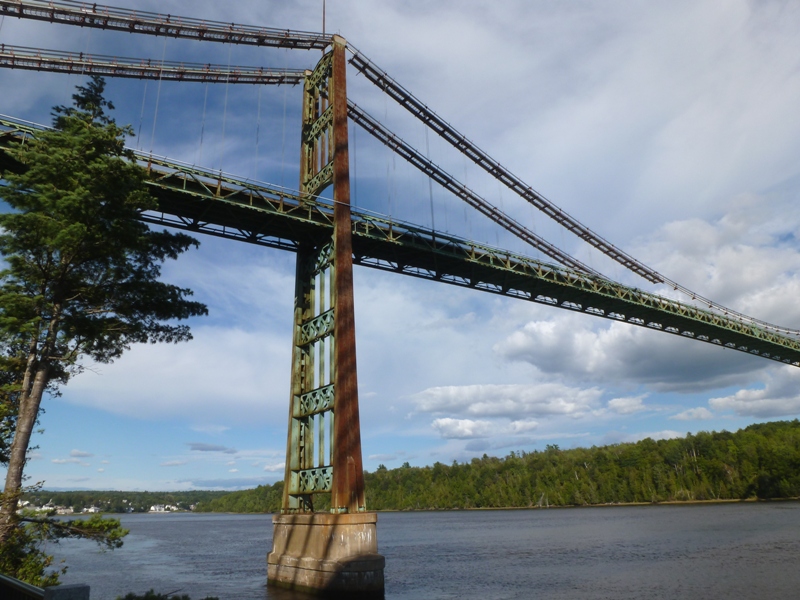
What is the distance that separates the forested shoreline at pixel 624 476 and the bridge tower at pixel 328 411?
65.1m

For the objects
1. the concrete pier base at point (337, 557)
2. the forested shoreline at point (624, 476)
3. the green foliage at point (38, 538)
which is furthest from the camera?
the forested shoreline at point (624, 476)

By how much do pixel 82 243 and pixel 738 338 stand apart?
2854 inches

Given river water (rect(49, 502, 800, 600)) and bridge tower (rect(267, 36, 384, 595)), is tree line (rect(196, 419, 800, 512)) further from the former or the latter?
bridge tower (rect(267, 36, 384, 595))

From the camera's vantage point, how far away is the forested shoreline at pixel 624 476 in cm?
11556

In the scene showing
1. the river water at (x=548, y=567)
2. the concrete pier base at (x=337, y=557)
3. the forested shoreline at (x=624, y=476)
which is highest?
the forested shoreline at (x=624, y=476)

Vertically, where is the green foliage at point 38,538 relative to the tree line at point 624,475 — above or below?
below

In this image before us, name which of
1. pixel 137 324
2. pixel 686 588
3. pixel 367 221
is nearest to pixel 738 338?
pixel 686 588

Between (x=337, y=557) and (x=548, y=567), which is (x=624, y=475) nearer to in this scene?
(x=548, y=567)

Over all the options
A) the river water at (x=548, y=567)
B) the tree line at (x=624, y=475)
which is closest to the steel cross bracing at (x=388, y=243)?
the river water at (x=548, y=567)

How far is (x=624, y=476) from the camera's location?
465 feet

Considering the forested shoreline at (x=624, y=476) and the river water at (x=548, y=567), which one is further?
the forested shoreline at (x=624, y=476)

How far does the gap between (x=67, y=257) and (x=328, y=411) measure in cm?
1339

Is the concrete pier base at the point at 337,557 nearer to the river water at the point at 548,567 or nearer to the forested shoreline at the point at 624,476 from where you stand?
the river water at the point at 548,567

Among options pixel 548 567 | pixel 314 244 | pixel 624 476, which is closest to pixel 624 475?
pixel 624 476
